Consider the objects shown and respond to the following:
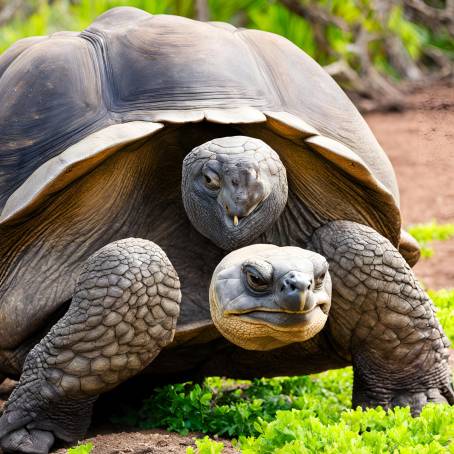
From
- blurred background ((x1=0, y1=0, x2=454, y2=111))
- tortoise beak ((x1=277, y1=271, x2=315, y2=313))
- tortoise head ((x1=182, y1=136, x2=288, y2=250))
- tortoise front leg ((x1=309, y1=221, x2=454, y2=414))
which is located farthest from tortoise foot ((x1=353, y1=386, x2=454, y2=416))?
blurred background ((x1=0, y1=0, x2=454, y2=111))

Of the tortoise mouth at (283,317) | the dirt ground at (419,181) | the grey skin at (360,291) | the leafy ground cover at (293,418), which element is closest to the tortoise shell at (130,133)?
the grey skin at (360,291)

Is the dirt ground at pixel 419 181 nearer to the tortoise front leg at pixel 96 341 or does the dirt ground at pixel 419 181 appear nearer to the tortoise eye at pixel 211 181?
the tortoise front leg at pixel 96 341

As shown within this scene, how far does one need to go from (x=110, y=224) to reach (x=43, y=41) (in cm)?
90

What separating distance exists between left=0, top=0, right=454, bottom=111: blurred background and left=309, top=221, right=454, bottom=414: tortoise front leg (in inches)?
347

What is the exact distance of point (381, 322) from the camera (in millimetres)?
3246

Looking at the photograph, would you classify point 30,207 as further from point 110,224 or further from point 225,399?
point 225,399

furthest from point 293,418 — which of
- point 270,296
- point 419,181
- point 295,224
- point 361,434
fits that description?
point 419,181

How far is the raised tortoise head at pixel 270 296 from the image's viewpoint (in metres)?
2.49

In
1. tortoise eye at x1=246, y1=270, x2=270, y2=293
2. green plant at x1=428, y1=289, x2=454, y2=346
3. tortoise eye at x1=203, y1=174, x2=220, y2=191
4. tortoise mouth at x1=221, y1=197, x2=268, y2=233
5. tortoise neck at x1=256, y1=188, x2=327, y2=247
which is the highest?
tortoise eye at x1=203, y1=174, x2=220, y2=191

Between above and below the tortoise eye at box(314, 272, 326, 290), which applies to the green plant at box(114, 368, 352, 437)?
below

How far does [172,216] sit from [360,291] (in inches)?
28.4

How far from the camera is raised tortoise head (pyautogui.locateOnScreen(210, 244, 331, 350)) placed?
98.0 inches

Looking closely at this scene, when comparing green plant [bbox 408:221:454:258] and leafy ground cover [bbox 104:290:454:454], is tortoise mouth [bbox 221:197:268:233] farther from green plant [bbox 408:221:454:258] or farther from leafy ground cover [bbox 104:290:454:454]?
green plant [bbox 408:221:454:258]

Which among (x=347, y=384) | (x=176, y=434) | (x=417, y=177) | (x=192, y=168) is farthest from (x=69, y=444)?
(x=417, y=177)
